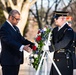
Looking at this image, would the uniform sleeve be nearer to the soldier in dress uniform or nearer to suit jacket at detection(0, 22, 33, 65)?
the soldier in dress uniform

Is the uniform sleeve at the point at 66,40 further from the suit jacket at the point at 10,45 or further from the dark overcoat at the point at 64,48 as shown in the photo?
the suit jacket at the point at 10,45

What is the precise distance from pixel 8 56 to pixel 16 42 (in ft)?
0.90

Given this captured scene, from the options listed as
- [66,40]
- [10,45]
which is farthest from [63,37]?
[10,45]

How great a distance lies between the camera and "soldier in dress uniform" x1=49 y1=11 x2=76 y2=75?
5332mm

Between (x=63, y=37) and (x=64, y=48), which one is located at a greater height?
(x=63, y=37)

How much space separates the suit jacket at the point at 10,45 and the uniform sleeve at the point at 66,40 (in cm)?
62

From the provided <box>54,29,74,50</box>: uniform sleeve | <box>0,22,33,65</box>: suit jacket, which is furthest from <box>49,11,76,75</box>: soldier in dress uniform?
<box>0,22,33,65</box>: suit jacket

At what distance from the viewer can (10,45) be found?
523 cm

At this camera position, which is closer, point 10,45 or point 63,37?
point 10,45

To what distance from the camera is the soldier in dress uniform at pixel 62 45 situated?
5.33 m

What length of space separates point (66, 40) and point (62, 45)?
103 mm

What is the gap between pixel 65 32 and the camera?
5387 mm

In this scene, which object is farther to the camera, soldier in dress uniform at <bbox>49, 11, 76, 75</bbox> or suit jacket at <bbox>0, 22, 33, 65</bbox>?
soldier in dress uniform at <bbox>49, 11, 76, 75</bbox>

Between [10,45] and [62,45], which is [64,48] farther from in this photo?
[10,45]
